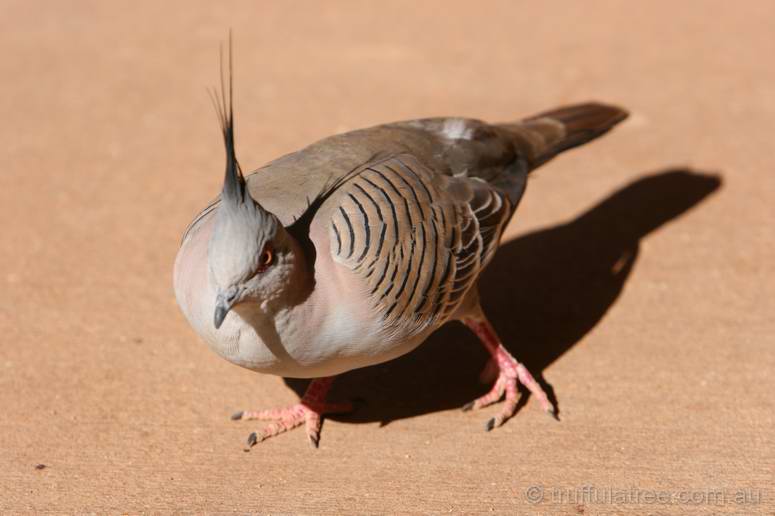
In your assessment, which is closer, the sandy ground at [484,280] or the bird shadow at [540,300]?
the sandy ground at [484,280]

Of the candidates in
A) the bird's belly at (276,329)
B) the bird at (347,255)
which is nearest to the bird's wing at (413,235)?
the bird at (347,255)

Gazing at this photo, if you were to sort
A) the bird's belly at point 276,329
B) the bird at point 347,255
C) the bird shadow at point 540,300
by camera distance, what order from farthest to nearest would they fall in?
the bird shadow at point 540,300
the bird's belly at point 276,329
the bird at point 347,255

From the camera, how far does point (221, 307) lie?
334cm

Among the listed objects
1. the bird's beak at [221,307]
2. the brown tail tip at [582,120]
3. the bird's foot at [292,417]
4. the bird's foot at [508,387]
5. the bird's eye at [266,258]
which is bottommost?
the bird's foot at [508,387]

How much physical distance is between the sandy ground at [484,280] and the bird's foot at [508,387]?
78 mm

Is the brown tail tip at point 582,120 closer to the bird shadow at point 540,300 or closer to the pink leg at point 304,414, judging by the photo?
the bird shadow at point 540,300

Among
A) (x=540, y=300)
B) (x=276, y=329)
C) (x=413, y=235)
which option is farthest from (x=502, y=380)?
(x=276, y=329)

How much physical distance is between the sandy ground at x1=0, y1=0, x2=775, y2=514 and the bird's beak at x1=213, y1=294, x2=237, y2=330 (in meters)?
0.91

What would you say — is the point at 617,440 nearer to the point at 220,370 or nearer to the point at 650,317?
the point at 650,317

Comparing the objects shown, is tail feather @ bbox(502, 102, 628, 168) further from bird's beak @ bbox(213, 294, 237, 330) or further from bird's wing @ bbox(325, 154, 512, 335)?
bird's beak @ bbox(213, 294, 237, 330)

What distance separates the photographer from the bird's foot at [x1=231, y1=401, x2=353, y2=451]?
4.33 metres

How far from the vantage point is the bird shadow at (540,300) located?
15.3 ft

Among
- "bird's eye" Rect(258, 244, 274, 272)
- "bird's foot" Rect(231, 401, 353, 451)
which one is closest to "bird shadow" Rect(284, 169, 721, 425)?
"bird's foot" Rect(231, 401, 353, 451)

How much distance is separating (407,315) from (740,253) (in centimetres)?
244
